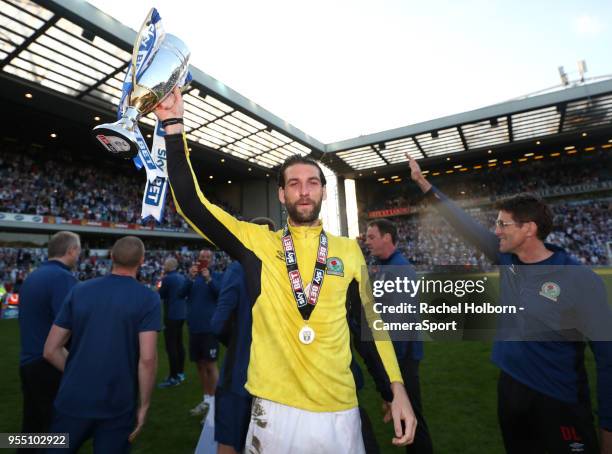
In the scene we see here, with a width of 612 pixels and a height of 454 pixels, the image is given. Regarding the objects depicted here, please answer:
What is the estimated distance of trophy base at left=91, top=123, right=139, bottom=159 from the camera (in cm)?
148

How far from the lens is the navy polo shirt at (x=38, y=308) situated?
9.01 ft

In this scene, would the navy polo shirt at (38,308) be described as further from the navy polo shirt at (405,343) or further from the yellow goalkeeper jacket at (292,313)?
the navy polo shirt at (405,343)

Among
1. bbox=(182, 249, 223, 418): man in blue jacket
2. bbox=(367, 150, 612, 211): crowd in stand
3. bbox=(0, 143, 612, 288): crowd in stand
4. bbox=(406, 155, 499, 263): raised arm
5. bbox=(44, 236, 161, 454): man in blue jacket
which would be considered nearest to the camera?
bbox=(44, 236, 161, 454): man in blue jacket

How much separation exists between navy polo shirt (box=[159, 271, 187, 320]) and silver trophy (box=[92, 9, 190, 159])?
169 inches

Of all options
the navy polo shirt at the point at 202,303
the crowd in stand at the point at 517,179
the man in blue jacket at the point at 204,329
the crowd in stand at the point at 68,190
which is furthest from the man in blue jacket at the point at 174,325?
the crowd in stand at the point at 517,179

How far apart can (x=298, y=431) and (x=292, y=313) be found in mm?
468

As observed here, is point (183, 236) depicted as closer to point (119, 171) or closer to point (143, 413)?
point (119, 171)

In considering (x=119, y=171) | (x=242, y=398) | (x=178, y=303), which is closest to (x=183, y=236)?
(x=119, y=171)

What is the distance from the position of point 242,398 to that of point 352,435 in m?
0.99

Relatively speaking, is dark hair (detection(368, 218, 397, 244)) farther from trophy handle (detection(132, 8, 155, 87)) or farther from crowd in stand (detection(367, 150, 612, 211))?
crowd in stand (detection(367, 150, 612, 211))

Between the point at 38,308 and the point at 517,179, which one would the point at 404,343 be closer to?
the point at 38,308

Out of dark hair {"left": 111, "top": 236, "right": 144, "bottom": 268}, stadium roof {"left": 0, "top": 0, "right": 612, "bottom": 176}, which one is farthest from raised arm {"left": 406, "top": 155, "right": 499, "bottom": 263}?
stadium roof {"left": 0, "top": 0, "right": 612, "bottom": 176}

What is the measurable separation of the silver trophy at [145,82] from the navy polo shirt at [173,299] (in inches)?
169

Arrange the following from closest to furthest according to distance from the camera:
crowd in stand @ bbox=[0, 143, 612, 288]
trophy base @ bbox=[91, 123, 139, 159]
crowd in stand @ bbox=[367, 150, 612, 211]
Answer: trophy base @ bbox=[91, 123, 139, 159]
crowd in stand @ bbox=[0, 143, 612, 288]
crowd in stand @ bbox=[367, 150, 612, 211]
